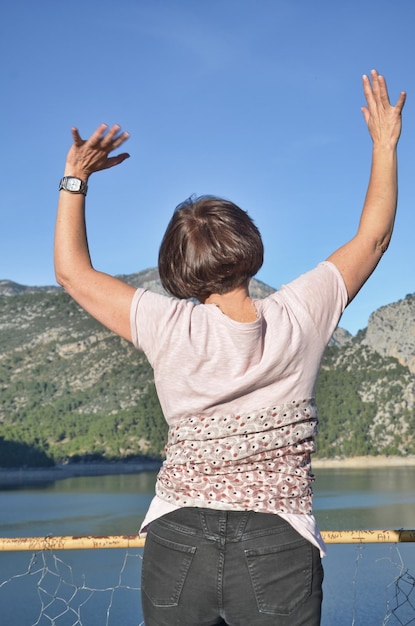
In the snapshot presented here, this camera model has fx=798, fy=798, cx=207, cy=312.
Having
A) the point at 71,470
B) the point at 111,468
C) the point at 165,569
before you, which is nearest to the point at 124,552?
the point at 165,569

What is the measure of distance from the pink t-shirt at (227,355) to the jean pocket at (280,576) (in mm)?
47

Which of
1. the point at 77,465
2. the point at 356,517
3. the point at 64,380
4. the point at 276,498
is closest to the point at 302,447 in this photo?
the point at 276,498

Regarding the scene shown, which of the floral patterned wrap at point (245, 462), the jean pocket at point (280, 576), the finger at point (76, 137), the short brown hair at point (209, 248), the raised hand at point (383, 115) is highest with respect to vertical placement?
the raised hand at point (383, 115)

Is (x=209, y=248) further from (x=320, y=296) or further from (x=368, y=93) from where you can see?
(x=368, y=93)

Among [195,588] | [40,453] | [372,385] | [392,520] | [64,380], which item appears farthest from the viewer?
[64,380]

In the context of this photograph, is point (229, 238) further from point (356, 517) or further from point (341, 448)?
point (341, 448)

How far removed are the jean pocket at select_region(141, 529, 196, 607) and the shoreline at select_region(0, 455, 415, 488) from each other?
59373 mm

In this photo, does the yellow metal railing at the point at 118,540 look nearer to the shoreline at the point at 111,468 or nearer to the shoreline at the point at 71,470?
the shoreline at the point at 111,468

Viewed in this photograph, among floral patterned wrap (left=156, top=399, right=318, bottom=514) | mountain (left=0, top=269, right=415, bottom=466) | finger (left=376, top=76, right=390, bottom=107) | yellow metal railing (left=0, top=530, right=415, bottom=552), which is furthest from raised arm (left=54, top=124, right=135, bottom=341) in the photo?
mountain (left=0, top=269, right=415, bottom=466)

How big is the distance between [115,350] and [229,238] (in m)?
85.1

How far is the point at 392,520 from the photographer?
28.8 meters

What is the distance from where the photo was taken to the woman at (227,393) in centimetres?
104

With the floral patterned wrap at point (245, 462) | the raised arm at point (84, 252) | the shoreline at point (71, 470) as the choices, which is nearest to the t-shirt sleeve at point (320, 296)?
the floral patterned wrap at point (245, 462)

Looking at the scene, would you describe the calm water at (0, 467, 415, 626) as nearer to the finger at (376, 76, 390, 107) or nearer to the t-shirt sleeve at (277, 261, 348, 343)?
the t-shirt sleeve at (277, 261, 348, 343)
